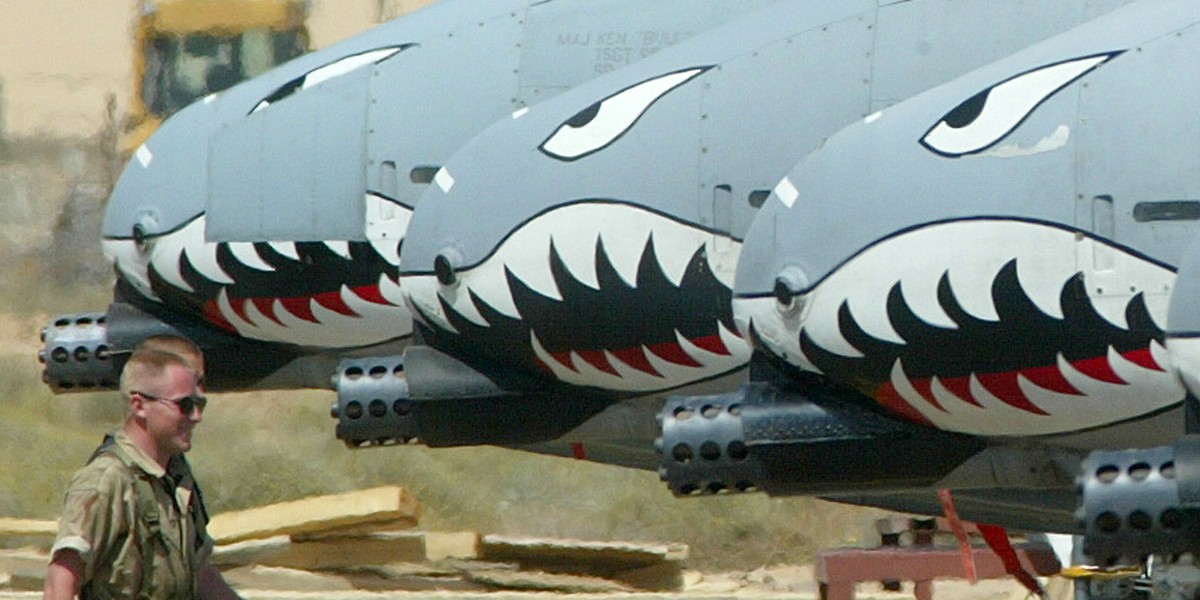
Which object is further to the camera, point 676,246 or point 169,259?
point 169,259

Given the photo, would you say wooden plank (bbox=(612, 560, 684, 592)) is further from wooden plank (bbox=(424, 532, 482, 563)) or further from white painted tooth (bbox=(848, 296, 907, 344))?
white painted tooth (bbox=(848, 296, 907, 344))

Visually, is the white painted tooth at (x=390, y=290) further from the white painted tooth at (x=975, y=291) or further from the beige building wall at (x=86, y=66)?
the beige building wall at (x=86, y=66)

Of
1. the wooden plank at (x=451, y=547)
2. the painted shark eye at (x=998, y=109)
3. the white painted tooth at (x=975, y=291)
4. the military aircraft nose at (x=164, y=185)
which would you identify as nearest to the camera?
the white painted tooth at (x=975, y=291)

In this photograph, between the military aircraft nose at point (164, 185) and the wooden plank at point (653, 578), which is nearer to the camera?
the military aircraft nose at point (164, 185)

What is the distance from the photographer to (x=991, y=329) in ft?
25.8

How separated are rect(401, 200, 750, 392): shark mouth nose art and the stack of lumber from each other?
4711 mm

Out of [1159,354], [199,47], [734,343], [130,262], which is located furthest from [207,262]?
[199,47]

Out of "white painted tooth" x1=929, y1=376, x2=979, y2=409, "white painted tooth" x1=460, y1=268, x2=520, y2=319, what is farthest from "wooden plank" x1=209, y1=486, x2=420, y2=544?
"white painted tooth" x1=929, y1=376, x2=979, y2=409

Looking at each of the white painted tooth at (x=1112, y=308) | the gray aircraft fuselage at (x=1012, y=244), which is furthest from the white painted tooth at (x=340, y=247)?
the white painted tooth at (x=1112, y=308)

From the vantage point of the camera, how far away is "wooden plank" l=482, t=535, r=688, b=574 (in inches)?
593

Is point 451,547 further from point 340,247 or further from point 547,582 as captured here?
point 340,247

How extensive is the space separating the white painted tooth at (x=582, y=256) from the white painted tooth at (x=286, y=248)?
2.12m

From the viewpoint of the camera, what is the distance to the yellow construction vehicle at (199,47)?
76.4ft

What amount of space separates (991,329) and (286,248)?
4455 mm
